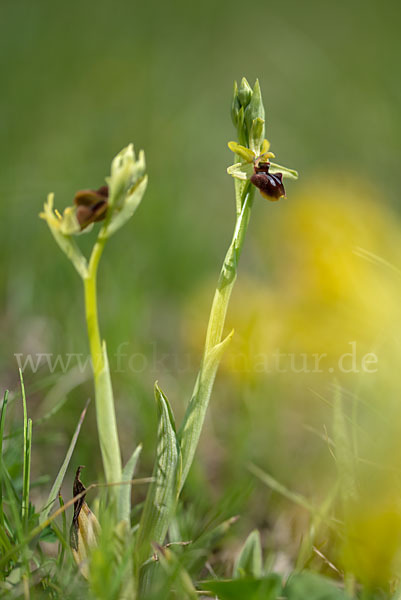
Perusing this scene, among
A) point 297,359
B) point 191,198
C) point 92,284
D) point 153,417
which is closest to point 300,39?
point 191,198

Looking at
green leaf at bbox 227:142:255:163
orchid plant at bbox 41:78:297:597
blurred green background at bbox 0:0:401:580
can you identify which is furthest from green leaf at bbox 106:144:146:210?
blurred green background at bbox 0:0:401:580

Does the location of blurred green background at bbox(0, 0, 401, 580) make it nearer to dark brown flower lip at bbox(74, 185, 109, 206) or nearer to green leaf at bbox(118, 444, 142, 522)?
green leaf at bbox(118, 444, 142, 522)

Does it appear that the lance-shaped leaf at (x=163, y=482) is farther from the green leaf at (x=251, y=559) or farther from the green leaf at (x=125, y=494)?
the green leaf at (x=251, y=559)

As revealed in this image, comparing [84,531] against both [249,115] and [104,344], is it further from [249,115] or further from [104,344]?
[249,115]

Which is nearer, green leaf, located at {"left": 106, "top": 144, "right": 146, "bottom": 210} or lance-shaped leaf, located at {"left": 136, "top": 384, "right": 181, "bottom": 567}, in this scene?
green leaf, located at {"left": 106, "top": 144, "right": 146, "bottom": 210}

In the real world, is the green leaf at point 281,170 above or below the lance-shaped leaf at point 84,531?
above

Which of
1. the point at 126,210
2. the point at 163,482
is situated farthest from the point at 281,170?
the point at 163,482

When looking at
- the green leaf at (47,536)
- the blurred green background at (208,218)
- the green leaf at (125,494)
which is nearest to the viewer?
the green leaf at (125,494)

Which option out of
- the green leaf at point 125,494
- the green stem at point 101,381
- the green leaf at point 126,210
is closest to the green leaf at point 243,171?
the green leaf at point 126,210
